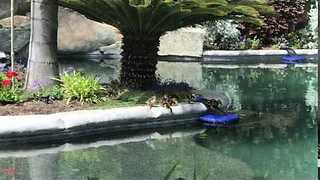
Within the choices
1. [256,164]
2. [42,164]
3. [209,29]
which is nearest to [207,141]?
[256,164]

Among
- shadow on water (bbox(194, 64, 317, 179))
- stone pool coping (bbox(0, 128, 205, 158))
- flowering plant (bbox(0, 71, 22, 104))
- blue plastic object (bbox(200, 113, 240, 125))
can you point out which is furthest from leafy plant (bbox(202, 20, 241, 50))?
flowering plant (bbox(0, 71, 22, 104))

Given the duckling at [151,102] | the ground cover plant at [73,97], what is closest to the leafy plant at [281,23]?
the ground cover plant at [73,97]

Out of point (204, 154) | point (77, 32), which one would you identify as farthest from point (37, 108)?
point (77, 32)

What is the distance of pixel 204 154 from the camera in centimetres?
752

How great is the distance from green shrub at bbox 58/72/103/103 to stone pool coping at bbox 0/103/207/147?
65cm

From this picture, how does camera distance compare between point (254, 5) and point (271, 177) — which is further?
point (254, 5)

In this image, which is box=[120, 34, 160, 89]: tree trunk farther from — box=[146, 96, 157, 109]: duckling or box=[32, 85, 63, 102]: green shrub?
box=[32, 85, 63, 102]: green shrub

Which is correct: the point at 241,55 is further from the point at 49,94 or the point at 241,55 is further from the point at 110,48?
the point at 49,94

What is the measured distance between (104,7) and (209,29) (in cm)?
994

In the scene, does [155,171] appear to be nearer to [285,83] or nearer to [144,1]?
[144,1]

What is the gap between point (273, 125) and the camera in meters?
9.15

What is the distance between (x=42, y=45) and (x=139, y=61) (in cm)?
166

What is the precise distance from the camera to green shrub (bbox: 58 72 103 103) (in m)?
8.62

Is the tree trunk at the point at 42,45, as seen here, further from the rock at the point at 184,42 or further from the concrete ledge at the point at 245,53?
the concrete ledge at the point at 245,53
